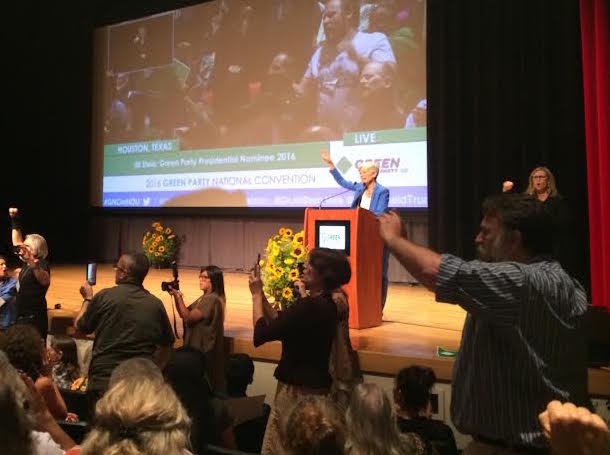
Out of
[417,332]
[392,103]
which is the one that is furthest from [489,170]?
[417,332]

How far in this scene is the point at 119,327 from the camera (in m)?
2.87

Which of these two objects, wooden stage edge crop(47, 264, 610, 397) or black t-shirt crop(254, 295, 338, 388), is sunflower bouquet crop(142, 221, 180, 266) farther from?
black t-shirt crop(254, 295, 338, 388)

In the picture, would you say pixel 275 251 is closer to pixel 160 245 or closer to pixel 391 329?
pixel 391 329

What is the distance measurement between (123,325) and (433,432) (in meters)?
1.55

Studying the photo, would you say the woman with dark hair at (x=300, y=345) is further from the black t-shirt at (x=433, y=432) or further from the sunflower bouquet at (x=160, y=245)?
the sunflower bouquet at (x=160, y=245)

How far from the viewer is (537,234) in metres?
1.51

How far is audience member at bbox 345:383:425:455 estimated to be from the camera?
154 cm

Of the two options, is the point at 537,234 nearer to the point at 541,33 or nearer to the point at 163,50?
the point at 541,33

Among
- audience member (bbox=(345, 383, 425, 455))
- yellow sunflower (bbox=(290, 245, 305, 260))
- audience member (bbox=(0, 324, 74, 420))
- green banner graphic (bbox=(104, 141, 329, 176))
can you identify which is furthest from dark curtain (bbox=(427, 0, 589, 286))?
audience member (bbox=(0, 324, 74, 420))

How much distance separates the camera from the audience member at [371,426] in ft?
5.04

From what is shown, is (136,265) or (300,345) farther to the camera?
(136,265)

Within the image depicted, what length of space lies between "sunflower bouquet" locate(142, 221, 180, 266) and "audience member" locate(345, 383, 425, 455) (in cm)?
754

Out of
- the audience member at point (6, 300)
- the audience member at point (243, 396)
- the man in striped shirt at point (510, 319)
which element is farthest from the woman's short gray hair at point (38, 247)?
the man in striped shirt at point (510, 319)

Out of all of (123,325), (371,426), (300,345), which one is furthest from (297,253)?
(371,426)
